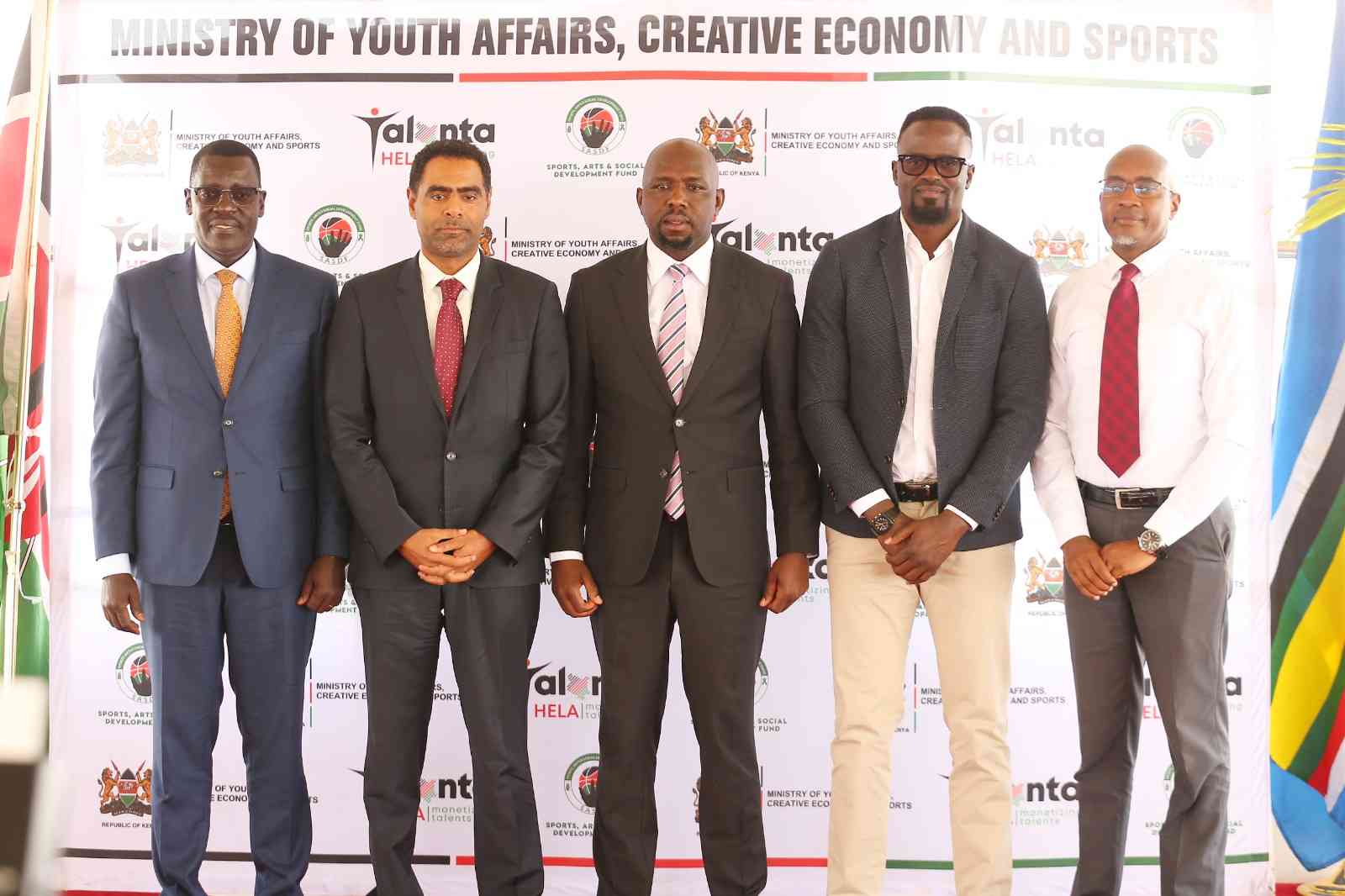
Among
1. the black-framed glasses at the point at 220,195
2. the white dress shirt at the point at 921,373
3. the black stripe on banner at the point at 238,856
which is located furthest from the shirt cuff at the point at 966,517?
the black stripe on banner at the point at 238,856

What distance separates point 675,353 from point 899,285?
615 millimetres

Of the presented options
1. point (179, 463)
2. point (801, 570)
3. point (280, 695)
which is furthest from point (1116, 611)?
point (179, 463)

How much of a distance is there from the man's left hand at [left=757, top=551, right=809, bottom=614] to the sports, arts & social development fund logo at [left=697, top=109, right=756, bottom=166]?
5.12 ft

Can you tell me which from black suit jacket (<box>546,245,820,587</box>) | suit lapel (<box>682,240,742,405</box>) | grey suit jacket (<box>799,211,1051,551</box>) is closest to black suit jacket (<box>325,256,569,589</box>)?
black suit jacket (<box>546,245,820,587</box>)

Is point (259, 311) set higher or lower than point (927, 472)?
higher

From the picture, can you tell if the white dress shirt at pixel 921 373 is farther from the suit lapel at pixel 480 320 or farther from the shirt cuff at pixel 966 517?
the suit lapel at pixel 480 320

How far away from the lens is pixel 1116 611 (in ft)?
10.2

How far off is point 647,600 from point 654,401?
523mm

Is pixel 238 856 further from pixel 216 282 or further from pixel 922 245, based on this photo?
pixel 922 245

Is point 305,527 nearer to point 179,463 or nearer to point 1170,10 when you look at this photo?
point 179,463

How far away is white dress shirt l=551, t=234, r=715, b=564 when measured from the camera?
3.17m

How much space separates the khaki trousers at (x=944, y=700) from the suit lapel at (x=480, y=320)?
42.3 inches

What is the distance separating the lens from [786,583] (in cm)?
311

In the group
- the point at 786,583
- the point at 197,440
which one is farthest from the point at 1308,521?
the point at 197,440
